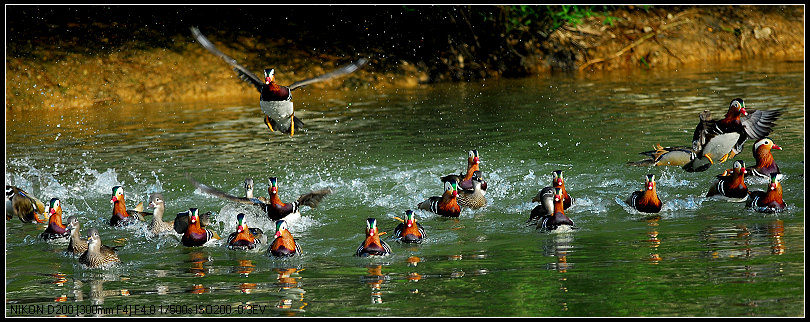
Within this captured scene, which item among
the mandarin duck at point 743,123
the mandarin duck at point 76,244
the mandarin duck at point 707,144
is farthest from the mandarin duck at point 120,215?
the mandarin duck at point 743,123

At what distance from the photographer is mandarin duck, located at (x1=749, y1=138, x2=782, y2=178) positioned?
14.0 meters

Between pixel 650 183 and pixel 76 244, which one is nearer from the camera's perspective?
pixel 76 244

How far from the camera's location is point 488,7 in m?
28.3

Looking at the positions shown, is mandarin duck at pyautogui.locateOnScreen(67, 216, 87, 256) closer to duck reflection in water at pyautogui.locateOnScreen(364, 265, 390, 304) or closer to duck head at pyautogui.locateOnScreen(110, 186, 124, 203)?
duck head at pyautogui.locateOnScreen(110, 186, 124, 203)

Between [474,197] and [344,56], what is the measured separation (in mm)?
15839

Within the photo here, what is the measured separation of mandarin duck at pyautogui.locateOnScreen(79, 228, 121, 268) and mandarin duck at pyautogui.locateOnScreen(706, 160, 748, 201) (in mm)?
7121

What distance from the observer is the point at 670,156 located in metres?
13.8

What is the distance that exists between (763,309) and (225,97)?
2059 centimetres

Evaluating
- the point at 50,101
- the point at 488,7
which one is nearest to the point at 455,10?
the point at 488,7

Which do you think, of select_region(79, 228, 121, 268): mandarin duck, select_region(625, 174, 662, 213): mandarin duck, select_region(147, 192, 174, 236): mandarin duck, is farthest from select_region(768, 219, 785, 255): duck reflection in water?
select_region(147, 192, 174, 236): mandarin duck

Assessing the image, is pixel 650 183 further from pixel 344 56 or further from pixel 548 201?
pixel 344 56

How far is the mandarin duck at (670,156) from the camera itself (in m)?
13.6

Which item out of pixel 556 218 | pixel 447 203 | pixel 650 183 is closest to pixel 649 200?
pixel 650 183

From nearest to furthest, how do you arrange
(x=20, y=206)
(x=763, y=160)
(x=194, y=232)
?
(x=194, y=232)
(x=20, y=206)
(x=763, y=160)
